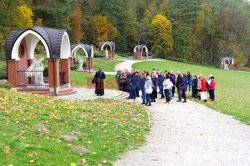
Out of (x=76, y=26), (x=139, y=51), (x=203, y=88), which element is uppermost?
(x=76, y=26)

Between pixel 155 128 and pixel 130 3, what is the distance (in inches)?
3406

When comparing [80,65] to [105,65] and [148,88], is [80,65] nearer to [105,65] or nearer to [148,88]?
A: [105,65]

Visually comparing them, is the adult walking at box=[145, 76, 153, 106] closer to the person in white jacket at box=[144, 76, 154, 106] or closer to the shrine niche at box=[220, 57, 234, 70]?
the person in white jacket at box=[144, 76, 154, 106]

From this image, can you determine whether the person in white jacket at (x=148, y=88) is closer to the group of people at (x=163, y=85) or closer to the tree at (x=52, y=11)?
the group of people at (x=163, y=85)

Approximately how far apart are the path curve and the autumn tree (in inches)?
2702

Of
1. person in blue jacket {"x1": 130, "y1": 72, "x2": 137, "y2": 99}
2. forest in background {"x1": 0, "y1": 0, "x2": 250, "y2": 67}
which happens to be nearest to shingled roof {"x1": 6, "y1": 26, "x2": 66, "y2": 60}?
person in blue jacket {"x1": 130, "y1": 72, "x2": 137, "y2": 99}

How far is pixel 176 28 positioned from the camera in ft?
300

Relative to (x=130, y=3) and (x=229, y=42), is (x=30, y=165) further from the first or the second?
(x=130, y=3)

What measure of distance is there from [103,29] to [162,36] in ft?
44.7

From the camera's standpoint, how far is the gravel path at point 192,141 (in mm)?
10477

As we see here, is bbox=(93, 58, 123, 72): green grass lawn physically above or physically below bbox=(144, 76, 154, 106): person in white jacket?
above

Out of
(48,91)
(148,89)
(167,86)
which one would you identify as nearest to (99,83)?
(48,91)

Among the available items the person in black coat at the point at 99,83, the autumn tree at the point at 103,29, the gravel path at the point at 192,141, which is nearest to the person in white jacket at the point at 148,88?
the gravel path at the point at 192,141

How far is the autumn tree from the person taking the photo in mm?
87275
